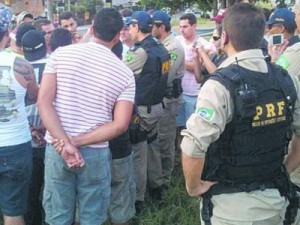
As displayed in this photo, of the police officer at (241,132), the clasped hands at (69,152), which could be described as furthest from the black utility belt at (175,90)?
the police officer at (241,132)

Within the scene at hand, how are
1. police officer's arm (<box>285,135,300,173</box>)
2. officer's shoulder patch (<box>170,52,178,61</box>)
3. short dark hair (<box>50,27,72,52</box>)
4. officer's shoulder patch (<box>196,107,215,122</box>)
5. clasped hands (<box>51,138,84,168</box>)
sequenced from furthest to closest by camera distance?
officer's shoulder patch (<box>170,52,178,61</box>) → short dark hair (<box>50,27,72,52</box>) → clasped hands (<box>51,138,84,168</box>) → police officer's arm (<box>285,135,300,173</box>) → officer's shoulder patch (<box>196,107,215,122</box>)

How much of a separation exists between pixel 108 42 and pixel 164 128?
2.08 metres

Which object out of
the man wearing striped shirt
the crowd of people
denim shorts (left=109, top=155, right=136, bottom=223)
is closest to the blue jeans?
the crowd of people

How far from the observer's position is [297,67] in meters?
2.91

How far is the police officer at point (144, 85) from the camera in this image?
4145 mm

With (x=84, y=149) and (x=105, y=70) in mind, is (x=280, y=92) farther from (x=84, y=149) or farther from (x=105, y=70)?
(x=84, y=149)

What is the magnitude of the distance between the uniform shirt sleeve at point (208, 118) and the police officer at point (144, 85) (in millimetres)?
1969

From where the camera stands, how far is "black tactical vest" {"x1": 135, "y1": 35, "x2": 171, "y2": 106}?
4176mm

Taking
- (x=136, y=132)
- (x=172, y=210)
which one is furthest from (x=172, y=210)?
(x=136, y=132)

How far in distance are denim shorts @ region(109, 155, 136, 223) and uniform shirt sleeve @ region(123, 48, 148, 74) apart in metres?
0.84

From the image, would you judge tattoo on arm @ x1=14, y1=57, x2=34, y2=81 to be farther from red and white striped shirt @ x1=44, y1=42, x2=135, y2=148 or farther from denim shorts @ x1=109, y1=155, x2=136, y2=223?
denim shorts @ x1=109, y1=155, x2=136, y2=223

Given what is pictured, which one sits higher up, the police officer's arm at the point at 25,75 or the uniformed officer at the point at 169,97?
the police officer's arm at the point at 25,75

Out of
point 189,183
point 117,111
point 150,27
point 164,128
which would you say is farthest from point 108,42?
point 164,128

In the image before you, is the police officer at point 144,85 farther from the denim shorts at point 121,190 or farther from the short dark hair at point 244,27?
Answer: the short dark hair at point 244,27
